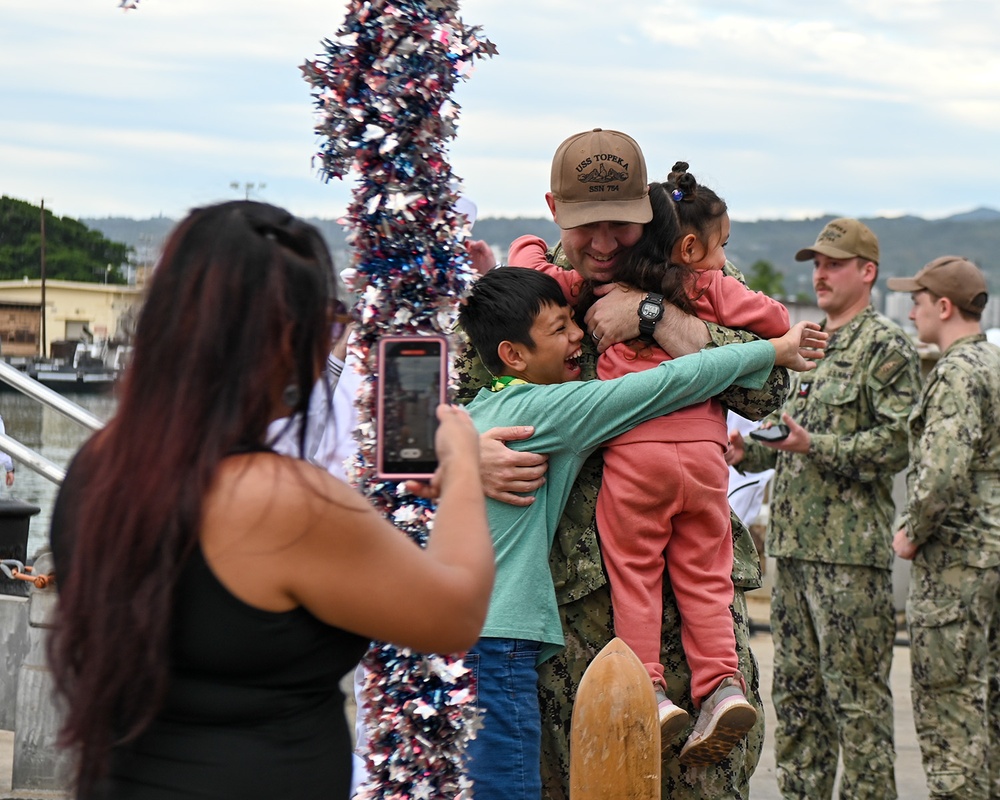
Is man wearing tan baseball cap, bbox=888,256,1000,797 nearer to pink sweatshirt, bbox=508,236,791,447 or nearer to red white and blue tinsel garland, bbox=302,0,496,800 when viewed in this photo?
pink sweatshirt, bbox=508,236,791,447

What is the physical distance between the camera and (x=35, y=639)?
18.3 feet

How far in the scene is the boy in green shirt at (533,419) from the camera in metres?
3.19

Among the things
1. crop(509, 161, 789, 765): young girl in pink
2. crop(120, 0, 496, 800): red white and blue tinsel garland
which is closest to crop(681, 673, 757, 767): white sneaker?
crop(509, 161, 789, 765): young girl in pink

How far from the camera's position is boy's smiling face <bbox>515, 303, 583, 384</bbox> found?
3.35 m

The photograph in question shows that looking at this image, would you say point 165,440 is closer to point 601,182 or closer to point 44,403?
point 601,182

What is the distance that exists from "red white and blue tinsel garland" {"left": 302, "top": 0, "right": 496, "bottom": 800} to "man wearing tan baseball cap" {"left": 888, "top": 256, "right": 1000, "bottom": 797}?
149 inches

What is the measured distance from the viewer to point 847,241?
21.4 feet

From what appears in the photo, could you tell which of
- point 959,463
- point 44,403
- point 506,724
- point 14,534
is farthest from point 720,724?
point 14,534

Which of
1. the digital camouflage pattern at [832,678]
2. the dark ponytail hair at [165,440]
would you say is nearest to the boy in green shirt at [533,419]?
the dark ponytail hair at [165,440]

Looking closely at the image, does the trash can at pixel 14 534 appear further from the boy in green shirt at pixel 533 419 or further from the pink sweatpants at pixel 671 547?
the pink sweatpants at pixel 671 547

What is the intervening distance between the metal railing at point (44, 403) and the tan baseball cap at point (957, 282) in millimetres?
3978

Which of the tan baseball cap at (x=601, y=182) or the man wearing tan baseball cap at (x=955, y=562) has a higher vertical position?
the tan baseball cap at (x=601, y=182)

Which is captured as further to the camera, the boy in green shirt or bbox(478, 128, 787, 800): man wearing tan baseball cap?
bbox(478, 128, 787, 800): man wearing tan baseball cap

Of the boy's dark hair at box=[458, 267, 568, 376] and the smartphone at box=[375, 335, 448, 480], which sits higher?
the boy's dark hair at box=[458, 267, 568, 376]
